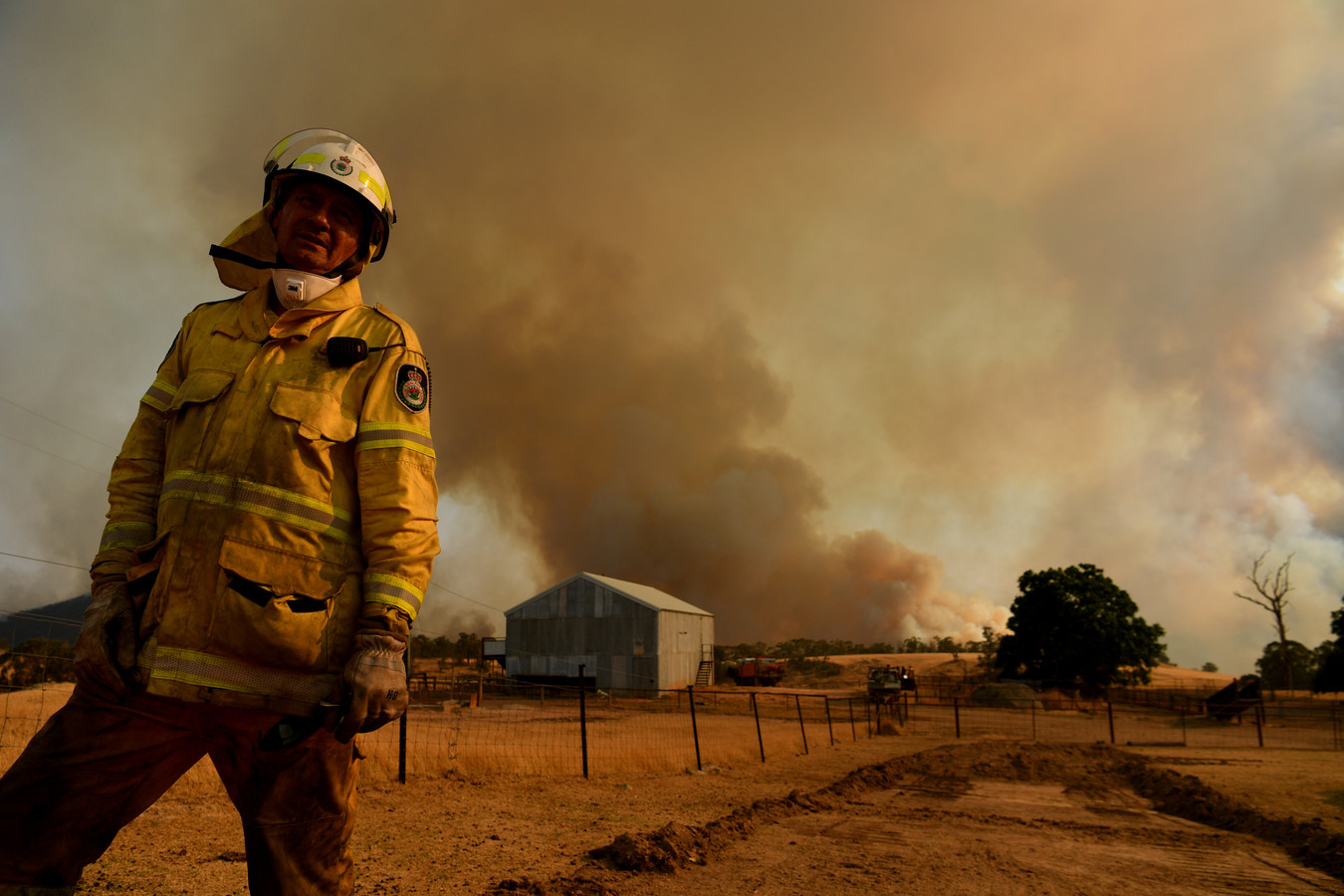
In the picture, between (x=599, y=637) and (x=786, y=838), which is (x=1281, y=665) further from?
(x=786, y=838)

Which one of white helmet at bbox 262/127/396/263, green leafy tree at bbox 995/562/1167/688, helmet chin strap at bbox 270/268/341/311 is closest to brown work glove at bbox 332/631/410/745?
helmet chin strap at bbox 270/268/341/311

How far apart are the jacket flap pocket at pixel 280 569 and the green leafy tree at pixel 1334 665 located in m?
50.0

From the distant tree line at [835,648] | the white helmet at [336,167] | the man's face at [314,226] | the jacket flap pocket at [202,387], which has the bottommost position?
the distant tree line at [835,648]

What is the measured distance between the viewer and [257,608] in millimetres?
1913

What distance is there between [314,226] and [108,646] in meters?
1.39

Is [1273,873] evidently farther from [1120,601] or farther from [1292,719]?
[1120,601]

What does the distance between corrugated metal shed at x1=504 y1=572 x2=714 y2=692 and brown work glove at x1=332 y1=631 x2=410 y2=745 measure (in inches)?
1497

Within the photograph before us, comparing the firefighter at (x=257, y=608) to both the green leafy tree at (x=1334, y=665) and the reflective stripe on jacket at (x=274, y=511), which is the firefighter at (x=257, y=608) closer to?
the reflective stripe on jacket at (x=274, y=511)

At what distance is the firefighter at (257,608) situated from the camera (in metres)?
1.92

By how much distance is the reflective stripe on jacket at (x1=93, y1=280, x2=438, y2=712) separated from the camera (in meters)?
1.93

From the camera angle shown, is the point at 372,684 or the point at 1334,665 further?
the point at 1334,665

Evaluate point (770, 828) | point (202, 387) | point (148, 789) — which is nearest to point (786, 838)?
point (770, 828)

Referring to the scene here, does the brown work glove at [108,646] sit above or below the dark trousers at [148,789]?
above

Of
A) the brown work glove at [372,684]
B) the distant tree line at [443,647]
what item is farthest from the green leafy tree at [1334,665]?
the distant tree line at [443,647]
